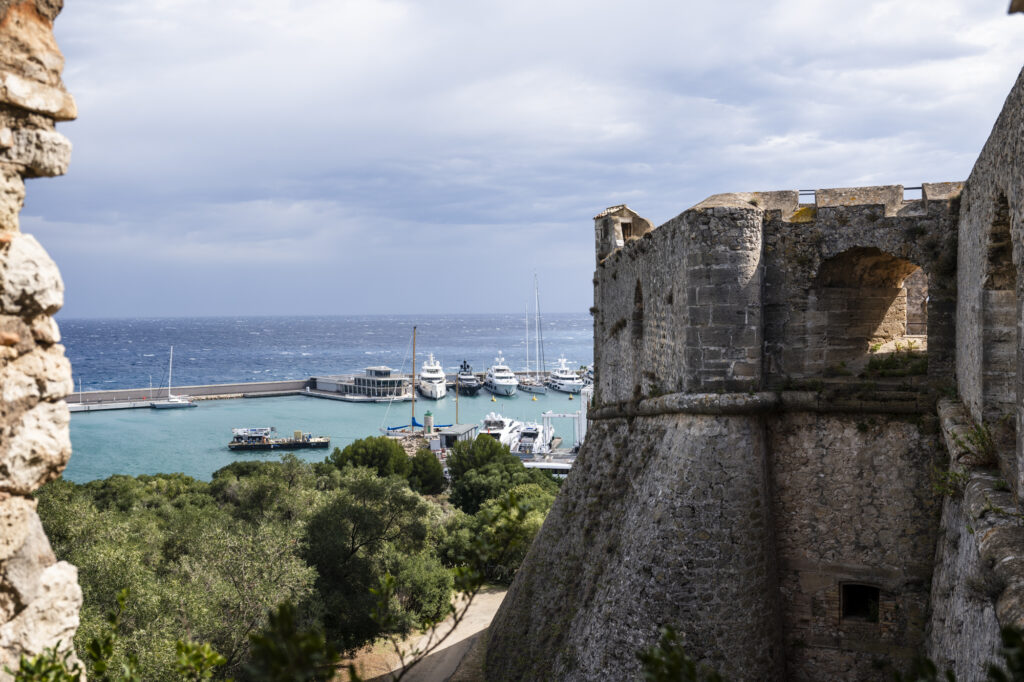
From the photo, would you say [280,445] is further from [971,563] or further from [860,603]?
[971,563]

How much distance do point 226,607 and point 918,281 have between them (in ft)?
53.1

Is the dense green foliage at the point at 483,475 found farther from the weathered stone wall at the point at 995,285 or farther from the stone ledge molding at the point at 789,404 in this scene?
the weathered stone wall at the point at 995,285

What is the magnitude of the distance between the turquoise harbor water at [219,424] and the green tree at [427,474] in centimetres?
2439

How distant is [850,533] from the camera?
36.0 feet

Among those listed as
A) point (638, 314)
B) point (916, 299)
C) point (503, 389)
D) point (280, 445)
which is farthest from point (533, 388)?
point (916, 299)

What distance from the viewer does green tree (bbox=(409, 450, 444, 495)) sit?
45594 mm

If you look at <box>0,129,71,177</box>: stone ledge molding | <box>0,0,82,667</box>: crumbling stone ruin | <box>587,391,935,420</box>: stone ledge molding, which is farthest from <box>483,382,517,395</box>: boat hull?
<box>0,129,71,177</box>: stone ledge molding

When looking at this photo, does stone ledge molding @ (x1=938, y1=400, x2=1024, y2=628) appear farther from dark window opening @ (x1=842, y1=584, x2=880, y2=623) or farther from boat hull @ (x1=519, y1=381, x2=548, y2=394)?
boat hull @ (x1=519, y1=381, x2=548, y2=394)

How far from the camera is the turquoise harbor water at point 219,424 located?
66062 millimetres

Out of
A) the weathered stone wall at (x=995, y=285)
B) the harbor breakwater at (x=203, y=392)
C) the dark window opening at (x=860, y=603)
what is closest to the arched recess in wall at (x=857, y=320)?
the weathered stone wall at (x=995, y=285)

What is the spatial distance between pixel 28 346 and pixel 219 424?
87403 mm

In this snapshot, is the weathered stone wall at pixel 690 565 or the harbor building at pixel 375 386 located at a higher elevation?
the weathered stone wall at pixel 690 565

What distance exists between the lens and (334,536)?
23250 millimetres

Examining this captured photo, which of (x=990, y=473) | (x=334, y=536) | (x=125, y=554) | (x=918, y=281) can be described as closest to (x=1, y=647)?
(x=990, y=473)
